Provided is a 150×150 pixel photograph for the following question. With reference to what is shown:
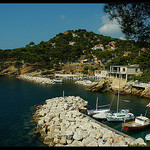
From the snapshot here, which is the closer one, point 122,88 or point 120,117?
point 120,117

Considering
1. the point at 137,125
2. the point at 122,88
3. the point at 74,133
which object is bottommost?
the point at 137,125

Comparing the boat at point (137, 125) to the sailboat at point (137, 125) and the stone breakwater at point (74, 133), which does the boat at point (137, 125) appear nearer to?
the sailboat at point (137, 125)

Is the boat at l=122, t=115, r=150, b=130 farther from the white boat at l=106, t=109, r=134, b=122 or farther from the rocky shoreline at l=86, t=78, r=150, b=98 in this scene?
the rocky shoreline at l=86, t=78, r=150, b=98

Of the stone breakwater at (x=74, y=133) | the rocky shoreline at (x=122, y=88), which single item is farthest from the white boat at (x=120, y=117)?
the rocky shoreline at (x=122, y=88)

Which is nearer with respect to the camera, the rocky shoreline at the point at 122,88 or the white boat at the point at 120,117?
the white boat at the point at 120,117

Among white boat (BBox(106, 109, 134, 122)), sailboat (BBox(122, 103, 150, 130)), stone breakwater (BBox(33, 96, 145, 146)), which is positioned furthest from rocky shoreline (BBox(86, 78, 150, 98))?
stone breakwater (BBox(33, 96, 145, 146))

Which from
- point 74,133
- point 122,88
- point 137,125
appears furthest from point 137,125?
point 122,88

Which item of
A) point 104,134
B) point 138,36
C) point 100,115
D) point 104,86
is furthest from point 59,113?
point 104,86

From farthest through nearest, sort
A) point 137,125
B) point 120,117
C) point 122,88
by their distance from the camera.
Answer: point 122,88 → point 120,117 → point 137,125

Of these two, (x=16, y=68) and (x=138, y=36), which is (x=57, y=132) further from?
(x=16, y=68)

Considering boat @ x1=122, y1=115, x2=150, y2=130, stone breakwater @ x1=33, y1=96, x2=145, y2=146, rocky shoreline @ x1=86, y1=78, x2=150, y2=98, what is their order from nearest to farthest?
stone breakwater @ x1=33, y1=96, x2=145, y2=146
boat @ x1=122, y1=115, x2=150, y2=130
rocky shoreline @ x1=86, y1=78, x2=150, y2=98

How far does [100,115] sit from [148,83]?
21287mm

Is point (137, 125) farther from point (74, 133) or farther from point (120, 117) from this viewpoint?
point (74, 133)

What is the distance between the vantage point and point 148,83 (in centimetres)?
3419
